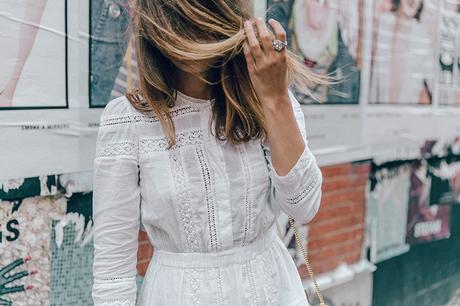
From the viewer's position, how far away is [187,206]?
5.89ft

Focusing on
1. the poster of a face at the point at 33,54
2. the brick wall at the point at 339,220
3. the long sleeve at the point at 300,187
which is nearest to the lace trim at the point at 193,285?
the long sleeve at the point at 300,187

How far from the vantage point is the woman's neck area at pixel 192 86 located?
1864 millimetres

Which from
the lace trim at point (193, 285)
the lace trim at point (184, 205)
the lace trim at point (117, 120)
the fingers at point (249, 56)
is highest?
the fingers at point (249, 56)

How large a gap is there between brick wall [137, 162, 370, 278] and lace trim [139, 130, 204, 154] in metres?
2.39

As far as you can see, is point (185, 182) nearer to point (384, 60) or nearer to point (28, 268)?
point (28, 268)

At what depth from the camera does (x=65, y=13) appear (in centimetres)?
261

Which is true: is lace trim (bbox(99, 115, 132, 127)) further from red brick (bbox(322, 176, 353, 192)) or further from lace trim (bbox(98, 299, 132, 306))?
red brick (bbox(322, 176, 353, 192))

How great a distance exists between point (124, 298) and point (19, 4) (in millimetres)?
1241

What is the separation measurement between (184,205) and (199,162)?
13 cm

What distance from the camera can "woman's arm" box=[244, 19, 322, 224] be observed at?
1.65 meters

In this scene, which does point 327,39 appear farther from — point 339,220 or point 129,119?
point 129,119

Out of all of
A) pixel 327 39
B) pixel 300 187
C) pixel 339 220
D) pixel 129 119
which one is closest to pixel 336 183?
pixel 339 220

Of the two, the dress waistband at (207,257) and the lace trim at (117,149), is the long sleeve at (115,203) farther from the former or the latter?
the dress waistband at (207,257)

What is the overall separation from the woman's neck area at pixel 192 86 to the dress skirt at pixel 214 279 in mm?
445
